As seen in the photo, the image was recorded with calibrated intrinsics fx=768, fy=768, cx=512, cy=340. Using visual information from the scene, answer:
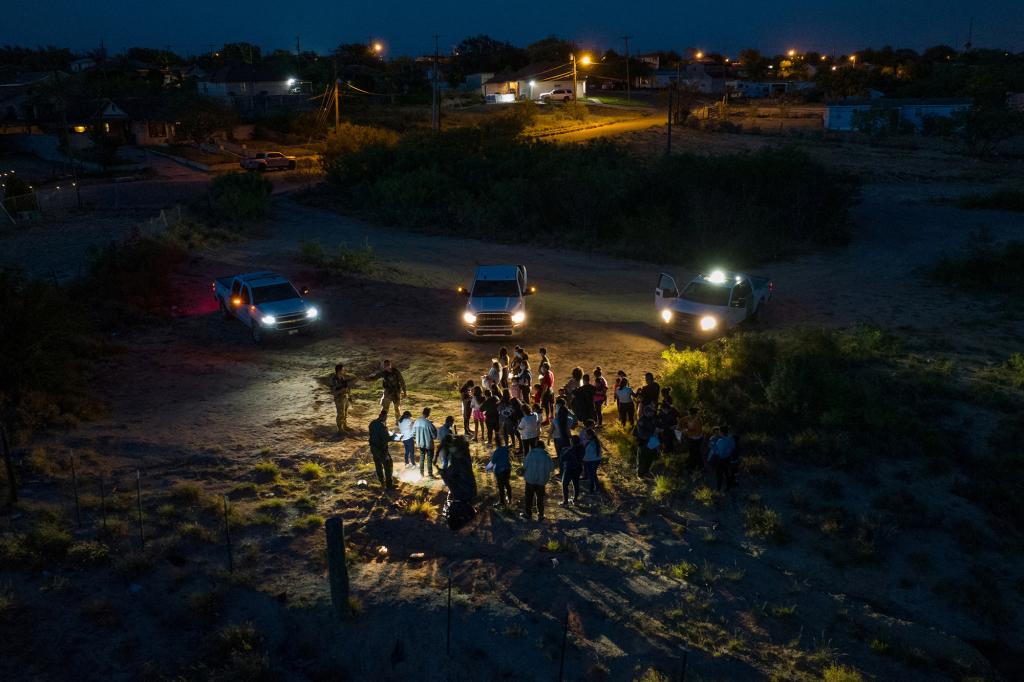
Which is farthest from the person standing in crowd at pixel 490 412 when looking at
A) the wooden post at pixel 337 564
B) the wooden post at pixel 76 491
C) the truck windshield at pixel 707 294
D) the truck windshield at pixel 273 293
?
the truck windshield at pixel 273 293

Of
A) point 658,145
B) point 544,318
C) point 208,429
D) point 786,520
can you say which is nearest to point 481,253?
point 544,318

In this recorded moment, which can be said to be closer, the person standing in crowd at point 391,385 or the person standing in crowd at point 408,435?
the person standing in crowd at point 408,435

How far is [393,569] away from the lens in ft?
31.4

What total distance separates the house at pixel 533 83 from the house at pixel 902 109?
2735 centimetres

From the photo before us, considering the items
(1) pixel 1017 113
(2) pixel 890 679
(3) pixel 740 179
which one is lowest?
(2) pixel 890 679

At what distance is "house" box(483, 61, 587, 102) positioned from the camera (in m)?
86.9

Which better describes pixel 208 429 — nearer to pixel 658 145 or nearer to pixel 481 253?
pixel 481 253

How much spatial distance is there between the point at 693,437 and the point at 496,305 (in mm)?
8089

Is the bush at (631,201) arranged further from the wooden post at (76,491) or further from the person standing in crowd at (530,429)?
the wooden post at (76,491)

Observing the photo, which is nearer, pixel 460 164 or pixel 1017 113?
pixel 460 164

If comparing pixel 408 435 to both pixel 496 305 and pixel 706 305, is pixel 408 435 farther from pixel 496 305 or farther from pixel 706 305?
pixel 706 305

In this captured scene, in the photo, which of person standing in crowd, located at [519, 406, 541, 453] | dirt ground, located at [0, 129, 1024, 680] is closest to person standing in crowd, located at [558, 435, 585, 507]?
dirt ground, located at [0, 129, 1024, 680]

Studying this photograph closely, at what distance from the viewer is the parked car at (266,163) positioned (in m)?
50.6

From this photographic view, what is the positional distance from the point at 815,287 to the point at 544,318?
33.3 feet
